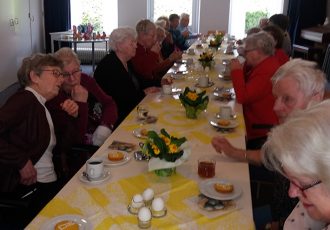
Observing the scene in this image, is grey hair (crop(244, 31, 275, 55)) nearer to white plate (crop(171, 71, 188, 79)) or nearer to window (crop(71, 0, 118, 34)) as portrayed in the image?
white plate (crop(171, 71, 188, 79))

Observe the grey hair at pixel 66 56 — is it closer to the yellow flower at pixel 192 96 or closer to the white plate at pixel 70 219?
the yellow flower at pixel 192 96

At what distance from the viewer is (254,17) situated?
8.20 metres

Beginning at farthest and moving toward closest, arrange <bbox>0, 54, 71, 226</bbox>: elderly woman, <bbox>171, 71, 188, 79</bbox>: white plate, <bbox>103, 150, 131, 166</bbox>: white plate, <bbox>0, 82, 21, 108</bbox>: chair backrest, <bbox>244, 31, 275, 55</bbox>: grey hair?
1. <bbox>0, 82, 21, 108</bbox>: chair backrest
2. <bbox>171, 71, 188, 79</bbox>: white plate
3. <bbox>244, 31, 275, 55</bbox>: grey hair
4. <bbox>0, 54, 71, 226</bbox>: elderly woman
5. <bbox>103, 150, 131, 166</bbox>: white plate

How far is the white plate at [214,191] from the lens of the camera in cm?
150

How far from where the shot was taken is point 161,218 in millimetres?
1392

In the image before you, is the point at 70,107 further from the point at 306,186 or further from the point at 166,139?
the point at 306,186

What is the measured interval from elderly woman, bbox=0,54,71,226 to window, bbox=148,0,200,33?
6421 mm

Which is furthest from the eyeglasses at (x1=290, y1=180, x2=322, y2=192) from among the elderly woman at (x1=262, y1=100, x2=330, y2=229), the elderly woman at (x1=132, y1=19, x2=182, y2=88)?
the elderly woman at (x1=132, y1=19, x2=182, y2=88)

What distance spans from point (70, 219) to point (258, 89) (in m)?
1.86

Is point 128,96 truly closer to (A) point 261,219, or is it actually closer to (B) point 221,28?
(A) point 261,219

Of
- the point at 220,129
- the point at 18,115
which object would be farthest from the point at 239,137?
the point at 18,115

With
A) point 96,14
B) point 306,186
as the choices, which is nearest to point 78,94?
point 306,186

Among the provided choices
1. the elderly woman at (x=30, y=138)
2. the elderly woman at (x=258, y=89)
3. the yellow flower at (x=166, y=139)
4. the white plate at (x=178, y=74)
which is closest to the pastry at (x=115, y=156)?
the yellow flower at (x=166, y=139)

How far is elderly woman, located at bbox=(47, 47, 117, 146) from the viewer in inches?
94.2
